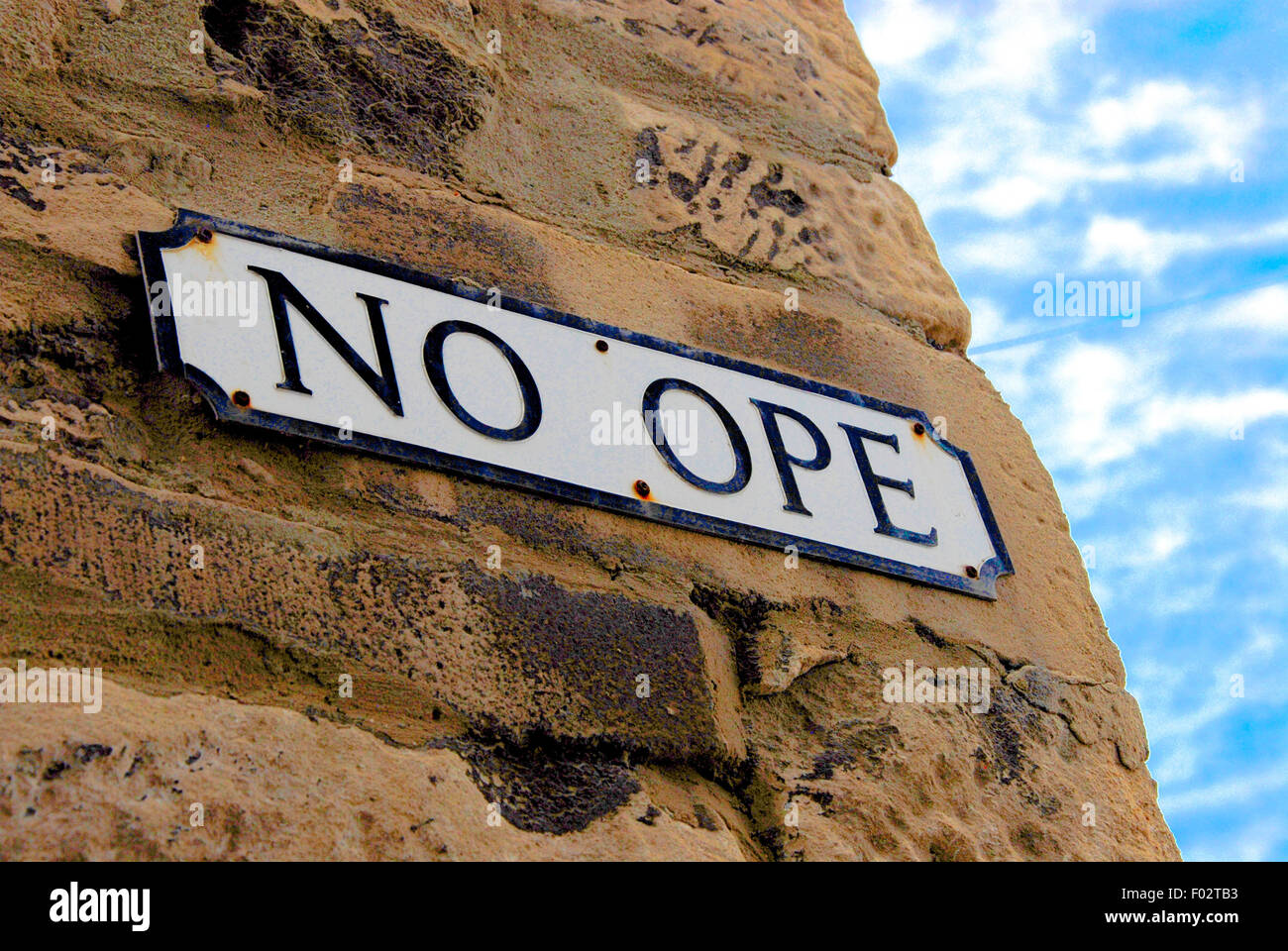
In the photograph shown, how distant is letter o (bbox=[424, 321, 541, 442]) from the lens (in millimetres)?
1249

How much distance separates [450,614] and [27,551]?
344mm

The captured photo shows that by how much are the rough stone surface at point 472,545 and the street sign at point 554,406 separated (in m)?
0.03

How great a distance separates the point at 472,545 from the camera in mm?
1197

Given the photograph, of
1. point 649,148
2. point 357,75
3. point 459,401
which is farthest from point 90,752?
point 649,148

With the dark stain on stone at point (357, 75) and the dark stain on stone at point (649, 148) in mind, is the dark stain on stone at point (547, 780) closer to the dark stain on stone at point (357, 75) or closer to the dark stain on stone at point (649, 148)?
the dark stain on stone at point (357, 75)

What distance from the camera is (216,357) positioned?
1.15m

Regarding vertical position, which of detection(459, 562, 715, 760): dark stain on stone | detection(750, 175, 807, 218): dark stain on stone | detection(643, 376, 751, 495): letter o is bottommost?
detection(459, 562, 715, 760): dark stain on stone

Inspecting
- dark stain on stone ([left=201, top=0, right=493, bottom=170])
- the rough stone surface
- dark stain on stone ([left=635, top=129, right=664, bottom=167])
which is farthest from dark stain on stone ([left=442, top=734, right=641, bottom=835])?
dark stain on stone ([left=635, top=129, right=664, bottom=167])

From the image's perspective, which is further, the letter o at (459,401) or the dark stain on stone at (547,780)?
the letter o at (459,401)

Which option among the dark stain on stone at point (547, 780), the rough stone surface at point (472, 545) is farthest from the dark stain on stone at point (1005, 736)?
the dark stain on stone at point (547, 780)

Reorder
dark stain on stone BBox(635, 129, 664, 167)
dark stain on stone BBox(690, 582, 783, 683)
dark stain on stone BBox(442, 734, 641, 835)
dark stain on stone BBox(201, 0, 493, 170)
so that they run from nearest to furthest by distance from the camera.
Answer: dark stain on stone BBox(442, 734, 641, 835), dark stain on stone BBox(690, 582, 783, 683), dark stain on stone BBox(201, 0, 493, 170), dark stain on stone BBox(635, 129, 664, 167)

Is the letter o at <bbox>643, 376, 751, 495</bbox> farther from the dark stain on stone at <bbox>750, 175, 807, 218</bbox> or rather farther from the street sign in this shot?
the dark stain on stone at <bbox>750, 175, 807, 218</bbox>

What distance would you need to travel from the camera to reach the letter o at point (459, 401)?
1.25 meters

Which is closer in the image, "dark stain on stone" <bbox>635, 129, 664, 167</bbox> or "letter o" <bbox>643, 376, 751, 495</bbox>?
"letter o" <bbox>643, 376, 751, 495</bbox>
